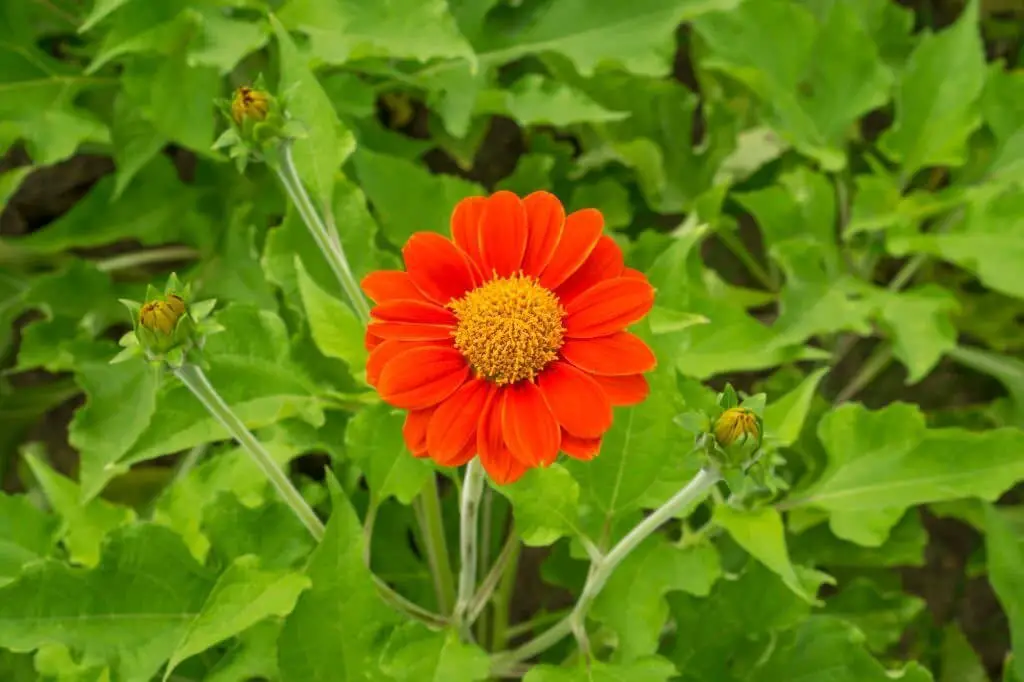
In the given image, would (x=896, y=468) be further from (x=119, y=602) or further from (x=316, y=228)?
(x=119, y=602)

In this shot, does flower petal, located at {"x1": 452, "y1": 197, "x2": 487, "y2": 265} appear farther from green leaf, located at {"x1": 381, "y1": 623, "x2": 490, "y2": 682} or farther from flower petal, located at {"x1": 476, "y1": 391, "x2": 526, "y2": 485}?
green leaf, located at {"x1": 381, "y1": 623, "x2": 490, "y2": 682}

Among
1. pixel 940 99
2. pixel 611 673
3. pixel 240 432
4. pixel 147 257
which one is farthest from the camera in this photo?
pixel 147 257

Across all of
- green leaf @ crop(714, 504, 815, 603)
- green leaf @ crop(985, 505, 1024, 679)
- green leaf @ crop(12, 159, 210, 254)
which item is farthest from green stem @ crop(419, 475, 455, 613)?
green leaf @ crop(985, 505, 1024, 679)

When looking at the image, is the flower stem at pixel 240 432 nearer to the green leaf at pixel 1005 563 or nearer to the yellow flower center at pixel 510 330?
the yellow flower center at pixel 510 330

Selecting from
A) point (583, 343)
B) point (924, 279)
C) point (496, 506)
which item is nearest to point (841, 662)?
point (496, 506)

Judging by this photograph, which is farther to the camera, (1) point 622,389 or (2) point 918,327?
(2) point 918,327

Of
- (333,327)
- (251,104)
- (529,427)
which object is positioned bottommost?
(333,327)

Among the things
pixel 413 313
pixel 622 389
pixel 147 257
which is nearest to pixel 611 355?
pixel 622 389
